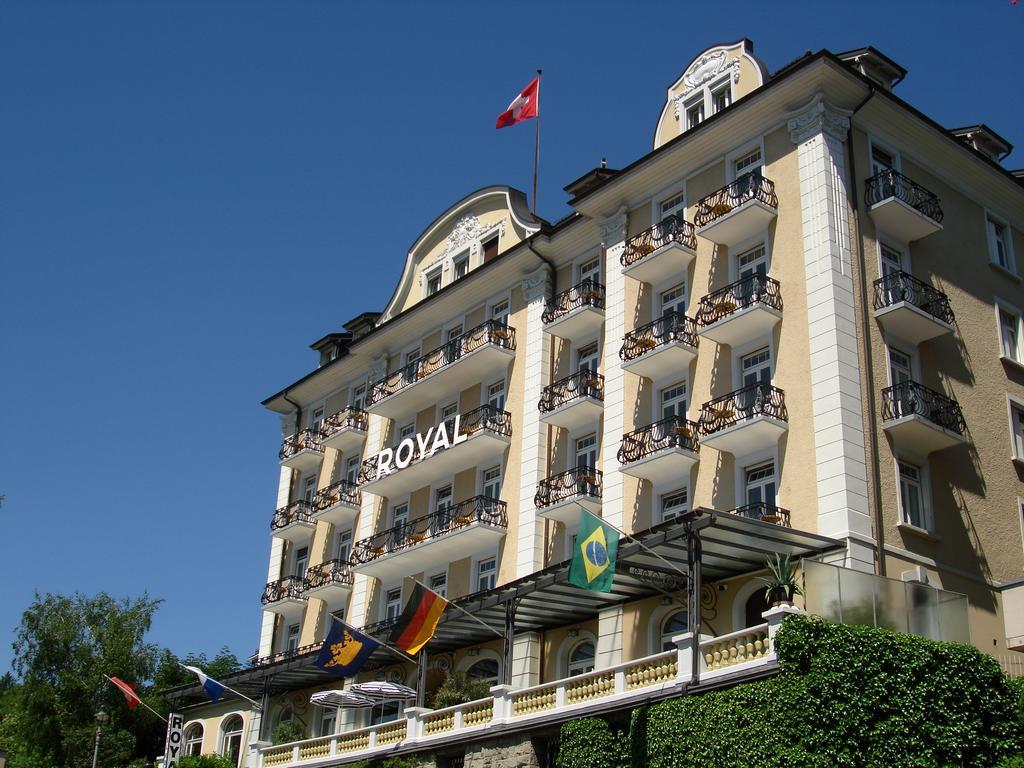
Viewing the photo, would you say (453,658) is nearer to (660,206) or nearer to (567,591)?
(567,591)

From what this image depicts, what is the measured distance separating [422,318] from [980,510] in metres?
21.2

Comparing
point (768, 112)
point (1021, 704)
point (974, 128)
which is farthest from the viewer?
point (974, 128)

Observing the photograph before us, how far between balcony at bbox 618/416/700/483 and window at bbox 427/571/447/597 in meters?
9.48

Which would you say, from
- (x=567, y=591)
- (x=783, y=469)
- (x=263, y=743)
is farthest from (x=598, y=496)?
(x=263, y=743)

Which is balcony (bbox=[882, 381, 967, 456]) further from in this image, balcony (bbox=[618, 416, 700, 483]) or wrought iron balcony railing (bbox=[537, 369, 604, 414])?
wrought iron balcony railing (bbox=[537, 369, 604, 414])

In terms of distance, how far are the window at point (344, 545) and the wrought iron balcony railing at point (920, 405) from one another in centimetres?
2254

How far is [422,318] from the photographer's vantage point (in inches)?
1785

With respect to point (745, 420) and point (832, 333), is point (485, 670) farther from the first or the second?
point (832, 333)

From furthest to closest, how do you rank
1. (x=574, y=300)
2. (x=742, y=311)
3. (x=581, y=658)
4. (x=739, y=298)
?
(x=574, y=300), (x=581, y=658), (x=739, y=298), (x=742, y=311)

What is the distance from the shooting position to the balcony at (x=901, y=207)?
106ft

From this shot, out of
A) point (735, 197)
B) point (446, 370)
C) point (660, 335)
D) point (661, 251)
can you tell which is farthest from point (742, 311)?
point (446, 370)

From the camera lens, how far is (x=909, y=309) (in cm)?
3128

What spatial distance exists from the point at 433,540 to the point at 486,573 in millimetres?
1978

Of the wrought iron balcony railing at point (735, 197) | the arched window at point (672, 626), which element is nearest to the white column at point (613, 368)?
the arched window at point (672, 626)
